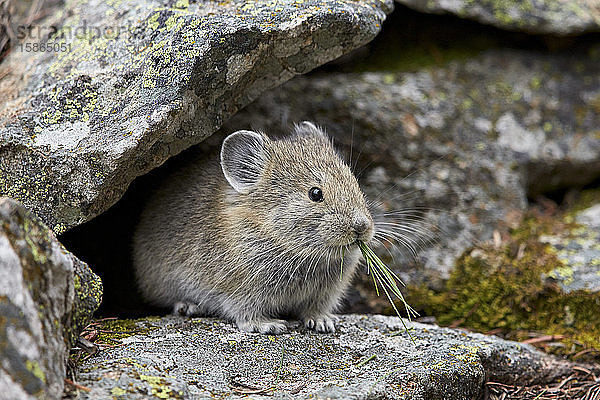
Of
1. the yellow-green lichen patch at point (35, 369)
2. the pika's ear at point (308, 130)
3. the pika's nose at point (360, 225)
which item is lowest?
the pika's nose at point (360, 225)

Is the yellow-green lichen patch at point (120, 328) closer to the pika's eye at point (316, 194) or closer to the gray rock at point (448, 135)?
the pika's eye at point (316, 194)

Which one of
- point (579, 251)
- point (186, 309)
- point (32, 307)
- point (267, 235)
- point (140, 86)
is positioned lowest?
point (579, 251)


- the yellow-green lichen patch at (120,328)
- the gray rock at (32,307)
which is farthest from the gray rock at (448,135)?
the gray rock at (32,307)

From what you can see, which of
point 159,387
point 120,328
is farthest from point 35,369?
point 120,328

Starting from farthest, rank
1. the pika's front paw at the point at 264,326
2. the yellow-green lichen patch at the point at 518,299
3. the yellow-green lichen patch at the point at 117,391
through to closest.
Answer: the yellow-green lichen patch at the point at 518,299 → the pika's front paw at the point at 264,326 → the yellow-green lichen patch at the point at 117,391

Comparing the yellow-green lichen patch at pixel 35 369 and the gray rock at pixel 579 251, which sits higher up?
the yellow-green lichen patch at pixel 35 369

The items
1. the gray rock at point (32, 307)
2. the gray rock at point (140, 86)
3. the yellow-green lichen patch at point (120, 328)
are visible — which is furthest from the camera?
the gray rock at point (140, 86)

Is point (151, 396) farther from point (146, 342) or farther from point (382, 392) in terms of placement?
point (382, 392)

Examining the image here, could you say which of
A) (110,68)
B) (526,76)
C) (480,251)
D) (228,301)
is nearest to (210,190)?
(228,301)

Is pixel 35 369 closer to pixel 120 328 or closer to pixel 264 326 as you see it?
pixel 120 328
